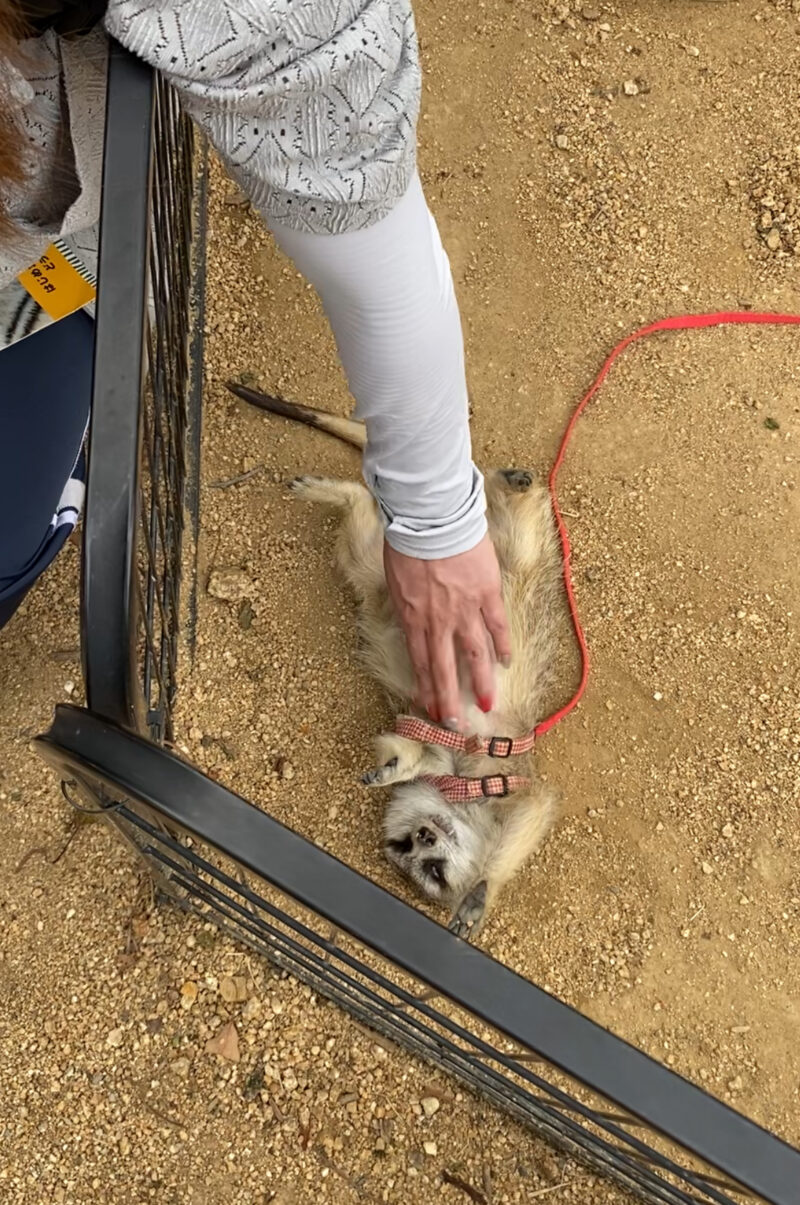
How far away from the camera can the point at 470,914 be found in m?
1.51

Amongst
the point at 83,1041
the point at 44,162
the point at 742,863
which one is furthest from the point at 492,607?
the point at 83,1041

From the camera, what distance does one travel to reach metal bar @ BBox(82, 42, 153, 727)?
0.68 meters

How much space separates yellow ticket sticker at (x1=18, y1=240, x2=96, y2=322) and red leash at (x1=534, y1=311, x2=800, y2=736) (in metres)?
1.02

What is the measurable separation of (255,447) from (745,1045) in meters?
1.37

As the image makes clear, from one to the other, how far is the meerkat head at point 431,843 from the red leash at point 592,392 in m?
0.22

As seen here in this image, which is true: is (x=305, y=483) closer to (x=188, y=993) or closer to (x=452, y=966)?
(x=188, y=993)

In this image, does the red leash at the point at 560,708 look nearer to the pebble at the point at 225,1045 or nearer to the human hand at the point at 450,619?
the human hand at the point at 450,619

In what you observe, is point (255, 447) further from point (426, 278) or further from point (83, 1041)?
point (83, 1041)

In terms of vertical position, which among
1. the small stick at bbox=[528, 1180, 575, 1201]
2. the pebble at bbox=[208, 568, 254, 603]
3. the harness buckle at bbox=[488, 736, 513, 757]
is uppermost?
the pebble at bbox=[208, 568, 254, 603]

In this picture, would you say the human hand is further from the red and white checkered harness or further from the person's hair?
the person's hair

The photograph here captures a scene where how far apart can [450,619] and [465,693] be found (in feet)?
1.08

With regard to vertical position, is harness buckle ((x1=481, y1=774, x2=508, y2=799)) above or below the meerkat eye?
above

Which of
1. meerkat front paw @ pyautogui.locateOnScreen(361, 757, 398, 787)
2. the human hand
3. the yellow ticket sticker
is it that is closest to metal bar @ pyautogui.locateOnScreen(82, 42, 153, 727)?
the yellow ticket sticker

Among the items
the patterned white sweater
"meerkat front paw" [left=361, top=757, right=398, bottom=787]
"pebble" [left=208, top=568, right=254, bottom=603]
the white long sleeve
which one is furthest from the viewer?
"pebble" [left=208, top=568, right=254, bottom=603]
